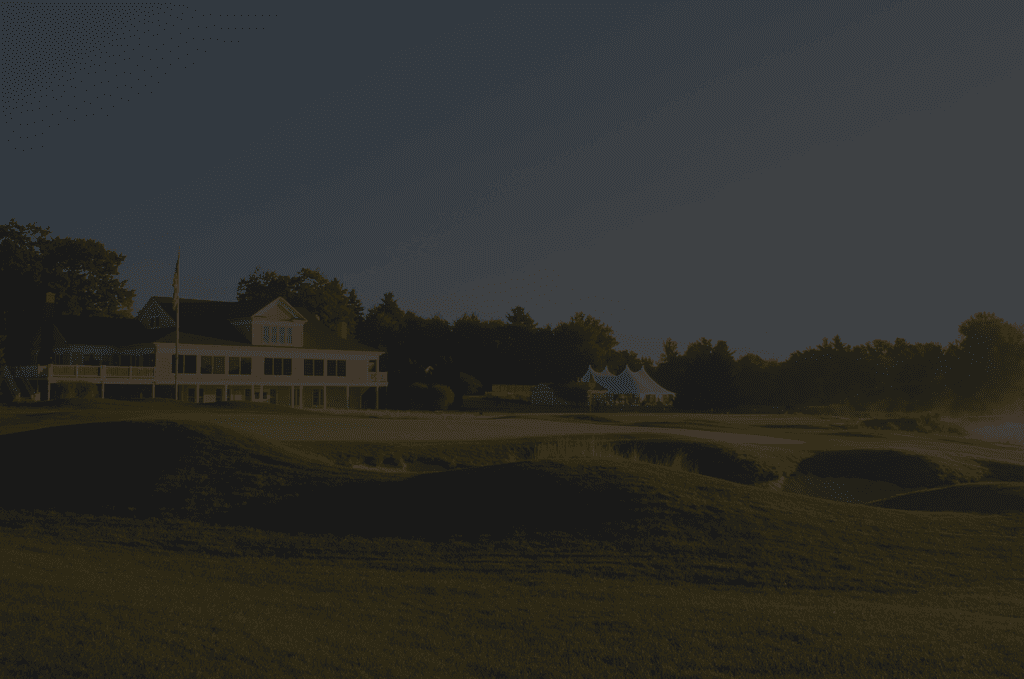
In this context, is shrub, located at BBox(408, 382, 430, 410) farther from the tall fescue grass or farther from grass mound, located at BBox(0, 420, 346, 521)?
grass mound, located at BBox(0, 420, 346, 521)

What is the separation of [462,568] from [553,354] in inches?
3058

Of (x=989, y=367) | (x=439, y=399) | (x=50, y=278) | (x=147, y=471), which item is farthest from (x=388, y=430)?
(x=989, y=367)

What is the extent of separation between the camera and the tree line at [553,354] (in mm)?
→ 61812

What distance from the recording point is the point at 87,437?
16.8m

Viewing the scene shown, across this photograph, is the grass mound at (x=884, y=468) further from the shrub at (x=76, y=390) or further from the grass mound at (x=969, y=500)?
the shrub at (x=76, y=390)

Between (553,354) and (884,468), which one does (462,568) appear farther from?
(553,354)

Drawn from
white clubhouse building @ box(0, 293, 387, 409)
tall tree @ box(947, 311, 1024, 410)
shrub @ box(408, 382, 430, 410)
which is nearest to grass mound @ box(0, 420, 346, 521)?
white clubhouse building @ box(0, 293, 387, 409)

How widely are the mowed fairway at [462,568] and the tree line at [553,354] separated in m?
41.2

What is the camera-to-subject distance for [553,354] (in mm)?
87375

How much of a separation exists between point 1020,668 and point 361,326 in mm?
87496

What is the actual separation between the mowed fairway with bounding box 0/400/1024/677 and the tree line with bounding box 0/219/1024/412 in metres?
41.2

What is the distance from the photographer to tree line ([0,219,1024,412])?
61812 millimetres

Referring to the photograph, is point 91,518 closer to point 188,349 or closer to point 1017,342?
point 188,349

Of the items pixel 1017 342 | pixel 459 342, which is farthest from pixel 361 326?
pixel 1017 342
